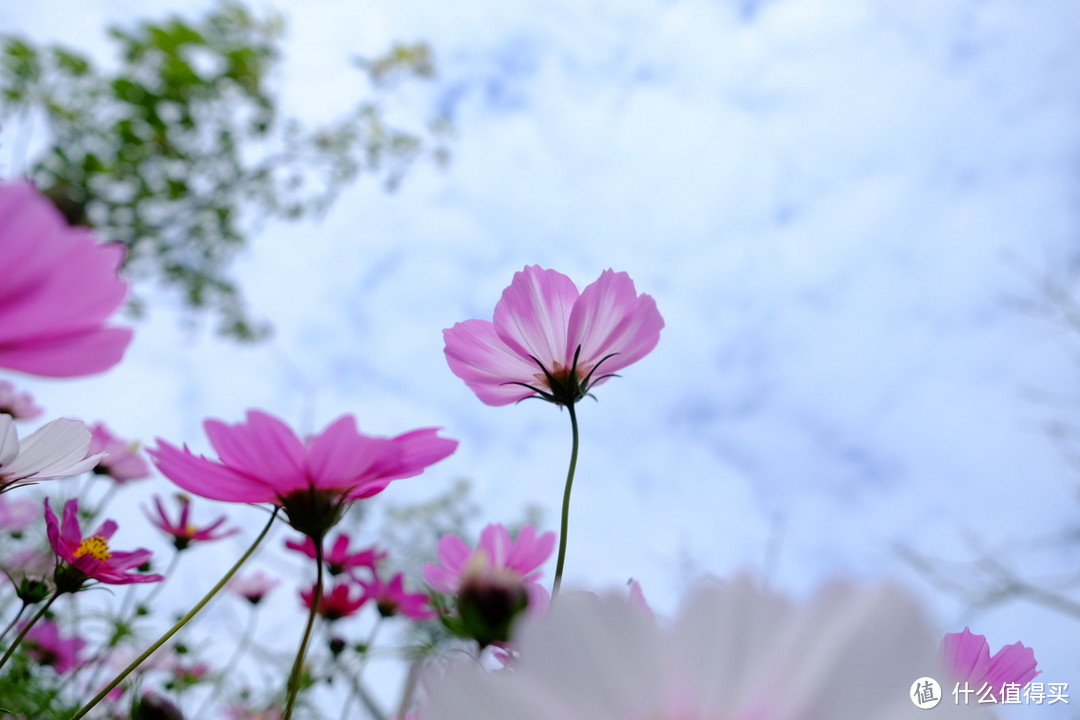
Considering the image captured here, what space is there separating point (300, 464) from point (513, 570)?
17cm

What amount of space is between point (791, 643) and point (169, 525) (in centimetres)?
74

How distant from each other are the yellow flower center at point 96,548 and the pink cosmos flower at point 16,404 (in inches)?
12.5

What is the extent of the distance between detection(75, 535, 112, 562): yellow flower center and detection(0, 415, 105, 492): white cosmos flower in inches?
5.4

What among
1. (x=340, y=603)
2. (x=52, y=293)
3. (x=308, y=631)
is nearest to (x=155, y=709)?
(x=308, y=631)

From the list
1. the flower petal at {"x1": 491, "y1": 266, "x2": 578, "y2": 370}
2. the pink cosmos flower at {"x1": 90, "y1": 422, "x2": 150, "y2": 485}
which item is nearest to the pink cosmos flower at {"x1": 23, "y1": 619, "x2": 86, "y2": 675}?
the pink cosmos flower at {"x1": 90, "y1": 422, "x2": 150, "y2": 485}

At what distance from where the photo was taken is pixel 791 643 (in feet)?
0.40

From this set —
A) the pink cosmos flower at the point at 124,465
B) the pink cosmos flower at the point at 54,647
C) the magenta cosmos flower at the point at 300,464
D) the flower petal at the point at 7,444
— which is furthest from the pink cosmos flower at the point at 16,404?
the magenta cosmos flower at the point at 300,464

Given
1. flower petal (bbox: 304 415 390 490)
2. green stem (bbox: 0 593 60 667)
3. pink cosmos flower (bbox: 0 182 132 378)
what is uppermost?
flower petal (bbox: 304 415 390 490)

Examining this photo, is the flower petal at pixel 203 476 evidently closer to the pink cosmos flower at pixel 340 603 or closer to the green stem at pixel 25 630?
the green stem at pixel 25 630

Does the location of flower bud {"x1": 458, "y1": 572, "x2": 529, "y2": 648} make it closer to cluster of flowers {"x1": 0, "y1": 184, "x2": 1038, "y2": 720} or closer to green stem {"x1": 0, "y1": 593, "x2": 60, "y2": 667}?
cluster of flowers {"x1": 0, "y1": 184, "x2": 1038, "y2": 720}

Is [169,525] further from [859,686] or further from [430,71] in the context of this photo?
[430,71]

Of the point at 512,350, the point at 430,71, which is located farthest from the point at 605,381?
the point at 430,71

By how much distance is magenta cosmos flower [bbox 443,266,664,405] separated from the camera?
0.39 m

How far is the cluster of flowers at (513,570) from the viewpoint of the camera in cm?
11
